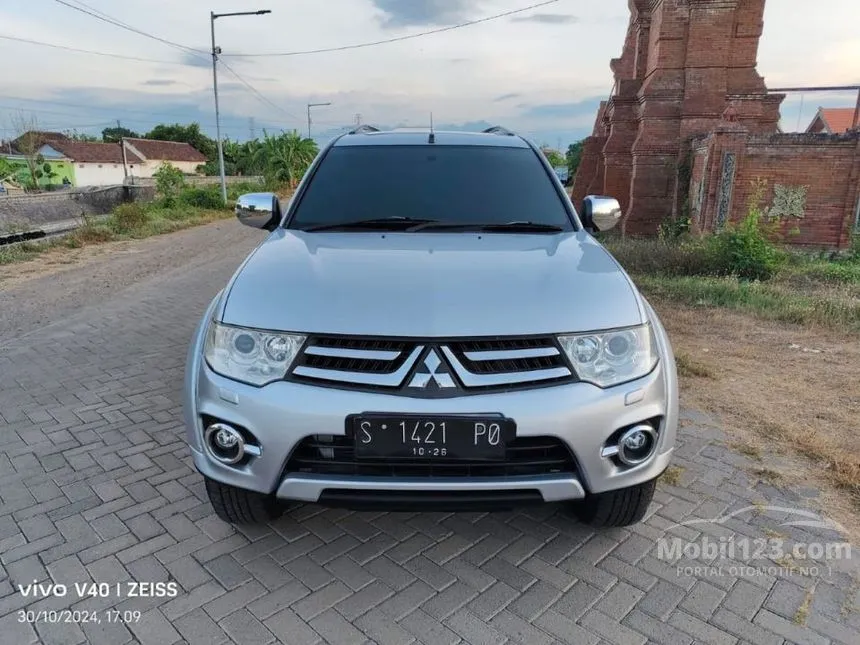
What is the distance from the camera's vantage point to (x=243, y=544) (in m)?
2.58

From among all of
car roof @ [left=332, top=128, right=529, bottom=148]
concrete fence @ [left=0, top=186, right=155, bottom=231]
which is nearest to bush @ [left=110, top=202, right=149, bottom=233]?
concrete fence @ [left=0, top=186, right=155, bottom=231]

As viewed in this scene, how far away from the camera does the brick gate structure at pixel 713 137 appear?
31.0ft

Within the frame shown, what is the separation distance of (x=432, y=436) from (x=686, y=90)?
11896mm

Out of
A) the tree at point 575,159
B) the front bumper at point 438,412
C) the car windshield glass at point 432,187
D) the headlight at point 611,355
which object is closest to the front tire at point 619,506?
the front bumper at point 438,412

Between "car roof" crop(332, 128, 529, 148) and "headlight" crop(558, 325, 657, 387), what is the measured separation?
194 centimetres

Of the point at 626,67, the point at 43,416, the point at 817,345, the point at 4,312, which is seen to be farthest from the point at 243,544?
the point at 626,67

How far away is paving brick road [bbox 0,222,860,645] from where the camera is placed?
6.91 ft

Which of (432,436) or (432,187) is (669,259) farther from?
(432,436)

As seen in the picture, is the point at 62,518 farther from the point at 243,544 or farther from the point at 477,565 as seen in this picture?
the point at 477,565

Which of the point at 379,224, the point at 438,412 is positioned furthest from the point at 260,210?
the point at 438,412

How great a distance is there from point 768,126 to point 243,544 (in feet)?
41.5

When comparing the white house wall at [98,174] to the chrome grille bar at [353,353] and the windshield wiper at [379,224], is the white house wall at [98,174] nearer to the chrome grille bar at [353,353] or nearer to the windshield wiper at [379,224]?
the windshield wiper at [379,224]

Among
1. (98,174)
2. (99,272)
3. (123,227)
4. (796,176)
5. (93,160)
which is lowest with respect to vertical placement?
(99,272)

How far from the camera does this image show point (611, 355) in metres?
2.17
